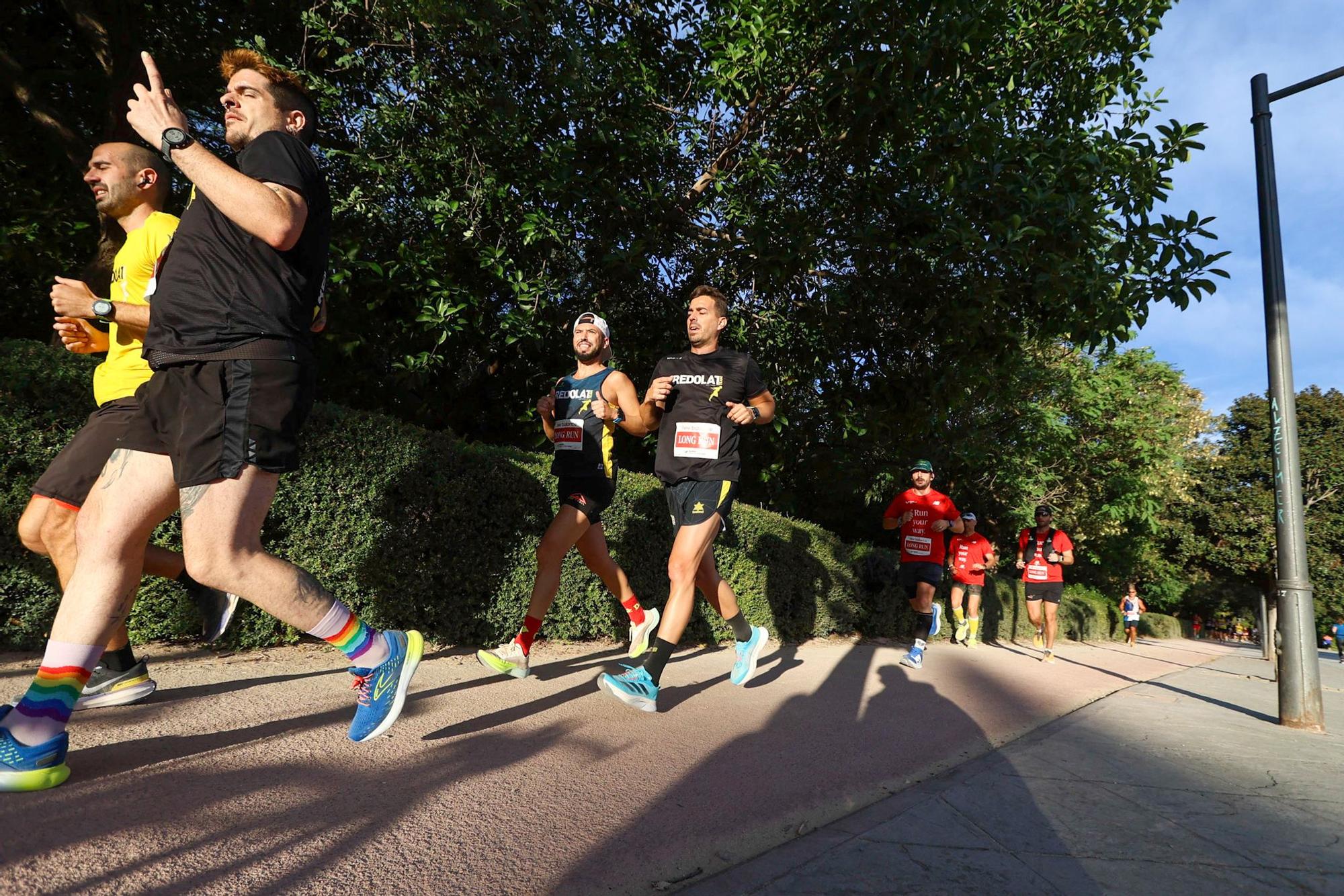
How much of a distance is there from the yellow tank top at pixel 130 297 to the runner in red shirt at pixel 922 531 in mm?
6480

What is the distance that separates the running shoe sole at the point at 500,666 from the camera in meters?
4.05

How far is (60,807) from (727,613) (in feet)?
10.6

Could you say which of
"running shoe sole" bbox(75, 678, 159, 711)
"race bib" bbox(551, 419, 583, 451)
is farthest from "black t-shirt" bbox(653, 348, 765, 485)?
"running shoe sole" bbox(75, 678, 159, 711)

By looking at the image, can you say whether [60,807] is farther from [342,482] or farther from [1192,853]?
[1192,853]

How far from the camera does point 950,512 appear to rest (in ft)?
25.8

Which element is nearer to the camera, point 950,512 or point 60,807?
point 60,807

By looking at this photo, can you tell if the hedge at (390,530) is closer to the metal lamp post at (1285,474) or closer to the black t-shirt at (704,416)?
the black t-shirt at (704,416)

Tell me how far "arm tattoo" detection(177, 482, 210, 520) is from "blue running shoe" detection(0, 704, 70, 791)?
700 millimetres

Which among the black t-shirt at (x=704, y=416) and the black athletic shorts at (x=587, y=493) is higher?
the black t-shirt at (x=704, y=416)

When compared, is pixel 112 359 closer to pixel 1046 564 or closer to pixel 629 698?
pixel 629 698

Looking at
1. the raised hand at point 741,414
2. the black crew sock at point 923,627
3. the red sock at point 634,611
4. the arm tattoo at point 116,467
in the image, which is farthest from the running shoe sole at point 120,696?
the black crew sock at point 923,627

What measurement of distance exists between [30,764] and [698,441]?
9.56 ft

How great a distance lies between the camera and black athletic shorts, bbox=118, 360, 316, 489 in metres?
2.14

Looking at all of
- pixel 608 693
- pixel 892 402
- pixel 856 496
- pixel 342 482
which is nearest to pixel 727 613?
pixel 608 693
